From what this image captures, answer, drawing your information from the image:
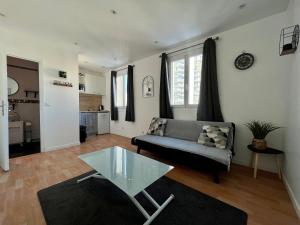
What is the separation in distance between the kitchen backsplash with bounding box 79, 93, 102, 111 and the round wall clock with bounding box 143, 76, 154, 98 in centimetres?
262

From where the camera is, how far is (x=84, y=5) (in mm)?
1946

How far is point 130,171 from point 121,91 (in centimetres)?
384

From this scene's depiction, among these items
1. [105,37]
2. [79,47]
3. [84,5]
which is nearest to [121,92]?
[79,47]

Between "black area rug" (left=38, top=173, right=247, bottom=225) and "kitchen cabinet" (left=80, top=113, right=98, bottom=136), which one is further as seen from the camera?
"kitchen cabinet" (left=80, top=113, right=98, bottom=136)

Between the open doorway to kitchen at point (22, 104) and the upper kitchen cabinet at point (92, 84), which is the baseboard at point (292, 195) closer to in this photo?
the open doorway to kitchen at point (22, 104)

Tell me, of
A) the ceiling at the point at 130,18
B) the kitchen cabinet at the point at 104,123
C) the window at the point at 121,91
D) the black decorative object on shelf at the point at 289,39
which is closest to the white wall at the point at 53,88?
the ceiling at the point at 130,18

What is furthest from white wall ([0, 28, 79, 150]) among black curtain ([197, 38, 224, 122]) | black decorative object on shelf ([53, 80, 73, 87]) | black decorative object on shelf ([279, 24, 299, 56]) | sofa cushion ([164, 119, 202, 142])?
black decorative object on shelf ([279, 24, 299, 56])

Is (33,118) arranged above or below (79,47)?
below

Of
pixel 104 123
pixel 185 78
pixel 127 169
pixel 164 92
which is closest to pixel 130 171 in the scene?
pixel 127 169

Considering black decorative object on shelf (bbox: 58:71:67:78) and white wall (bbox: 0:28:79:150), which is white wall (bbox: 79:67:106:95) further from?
black decorative object on shelf (bbox: 58:71:67:78)

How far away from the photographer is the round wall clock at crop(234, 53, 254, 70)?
7.65 feet

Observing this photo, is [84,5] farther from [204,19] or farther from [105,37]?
[204,19]

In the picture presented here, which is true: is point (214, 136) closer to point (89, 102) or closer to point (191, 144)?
point (191, 144)

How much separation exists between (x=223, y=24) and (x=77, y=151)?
12.7 feet
